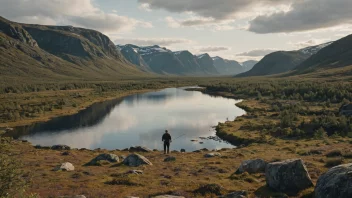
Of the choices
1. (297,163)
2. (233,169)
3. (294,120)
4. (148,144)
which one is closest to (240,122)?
(294,120)

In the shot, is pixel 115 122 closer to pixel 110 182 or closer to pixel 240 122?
pixel 240 122

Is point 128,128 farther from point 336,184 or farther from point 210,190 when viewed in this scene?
point 336,184

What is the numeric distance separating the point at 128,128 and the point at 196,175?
163ft

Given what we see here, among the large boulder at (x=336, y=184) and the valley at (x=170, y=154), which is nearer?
the large boulder at (x=336, y=184)

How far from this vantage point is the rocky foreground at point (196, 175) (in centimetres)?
2248

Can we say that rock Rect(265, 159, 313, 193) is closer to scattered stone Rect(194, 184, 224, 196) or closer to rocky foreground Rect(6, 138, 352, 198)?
rocky foreground Rect(6, 138, 352, 198)

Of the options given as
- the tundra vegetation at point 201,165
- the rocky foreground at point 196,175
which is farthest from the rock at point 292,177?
the tundra vegetation at point 201,165

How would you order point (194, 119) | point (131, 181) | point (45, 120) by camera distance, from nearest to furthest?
point (131, 181) < point (45, 120) < point (194, 119)

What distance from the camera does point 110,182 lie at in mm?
28375

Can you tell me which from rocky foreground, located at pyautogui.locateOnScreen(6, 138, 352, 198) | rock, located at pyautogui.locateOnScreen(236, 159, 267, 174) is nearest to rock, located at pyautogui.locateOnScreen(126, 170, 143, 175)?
rocky foreground, located at pyautogui.locateOnScreen(6, 138, 352, 198)

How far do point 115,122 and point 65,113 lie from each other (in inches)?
790

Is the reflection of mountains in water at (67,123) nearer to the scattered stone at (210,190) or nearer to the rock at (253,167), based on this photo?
the rock at (253,167)

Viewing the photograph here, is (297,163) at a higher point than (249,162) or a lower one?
higher

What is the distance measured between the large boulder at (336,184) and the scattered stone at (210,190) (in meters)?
7.84
